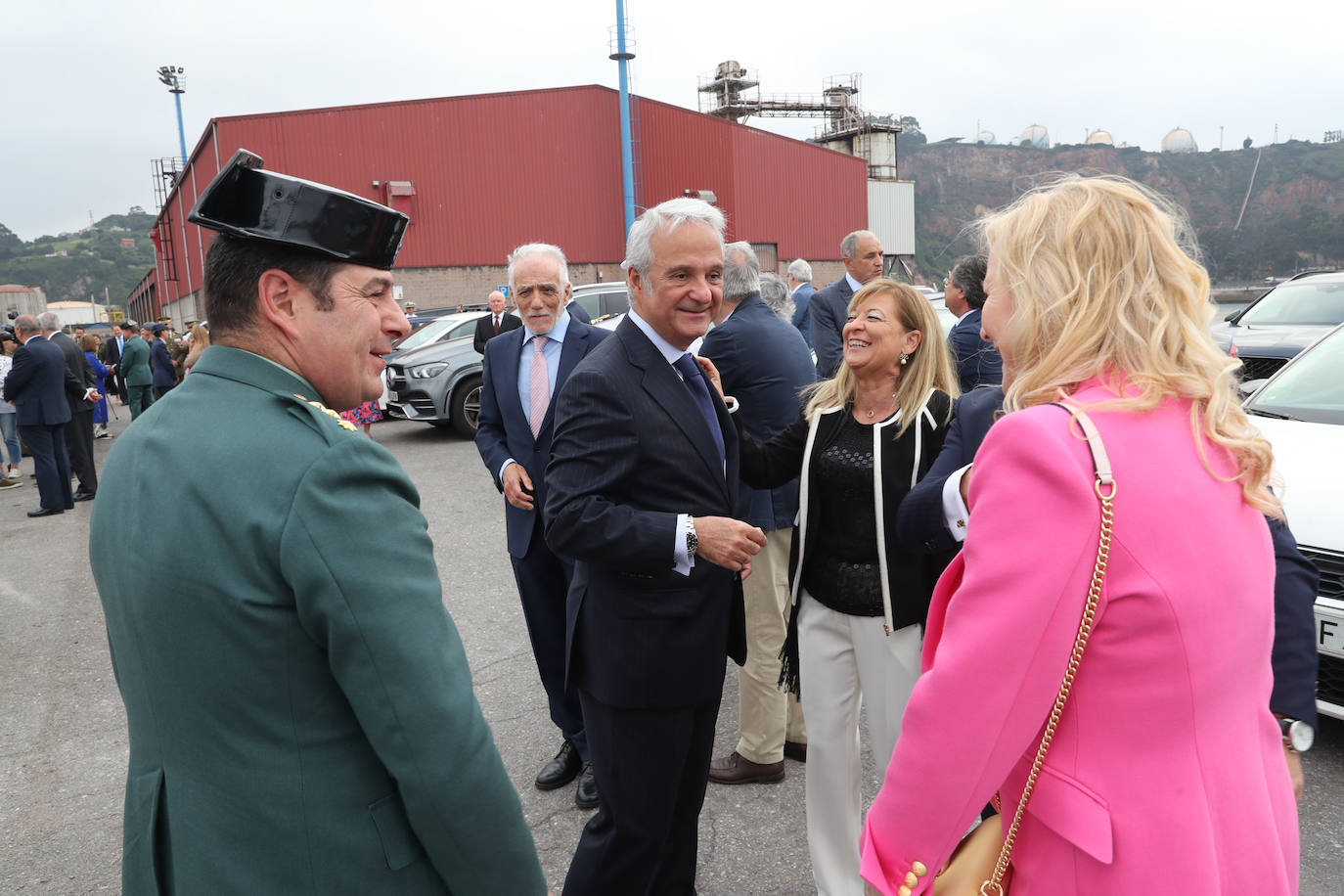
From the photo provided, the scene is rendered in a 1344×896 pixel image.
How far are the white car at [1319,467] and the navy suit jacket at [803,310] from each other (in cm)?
363

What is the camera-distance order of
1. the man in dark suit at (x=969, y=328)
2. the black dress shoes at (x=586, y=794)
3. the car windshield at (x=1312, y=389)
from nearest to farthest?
the black dress shoes at (x=586, y=794) → the car windshield at (x=1312, y=389) → the man in dark suit at (x=969, y=328)

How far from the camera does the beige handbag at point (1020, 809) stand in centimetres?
114

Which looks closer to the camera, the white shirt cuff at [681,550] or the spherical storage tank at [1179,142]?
the white shirt cuff at [681,550]

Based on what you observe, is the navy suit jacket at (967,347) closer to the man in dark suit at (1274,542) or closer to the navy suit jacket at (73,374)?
the man in dark suit at (1274,542)

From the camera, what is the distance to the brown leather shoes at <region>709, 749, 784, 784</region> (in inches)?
141

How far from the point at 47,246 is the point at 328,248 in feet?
542

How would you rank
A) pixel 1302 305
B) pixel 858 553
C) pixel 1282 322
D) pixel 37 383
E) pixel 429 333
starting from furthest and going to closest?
pixel 429 333 → pixel 1302 305 → pixel 1282 322 → pixel 37 383 → pixel 858 553

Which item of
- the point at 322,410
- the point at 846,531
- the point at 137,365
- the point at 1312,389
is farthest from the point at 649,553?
the point at 137,365

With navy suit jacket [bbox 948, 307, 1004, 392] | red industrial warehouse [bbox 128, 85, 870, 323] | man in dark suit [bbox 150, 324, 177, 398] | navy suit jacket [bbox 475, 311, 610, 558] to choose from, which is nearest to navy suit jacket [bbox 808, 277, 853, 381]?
navy suit jacket [bbox 948, 307, 1004, 392]

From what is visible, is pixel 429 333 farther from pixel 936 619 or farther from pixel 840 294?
pixel 936 619

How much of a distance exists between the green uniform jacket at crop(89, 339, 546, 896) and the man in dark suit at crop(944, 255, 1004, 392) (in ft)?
12.6

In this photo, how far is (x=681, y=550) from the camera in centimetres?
219

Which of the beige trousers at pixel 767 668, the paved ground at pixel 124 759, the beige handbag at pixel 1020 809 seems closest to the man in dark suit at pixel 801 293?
the paved ground at pixel 124 759

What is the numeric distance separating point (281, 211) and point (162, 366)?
50.6 feet
